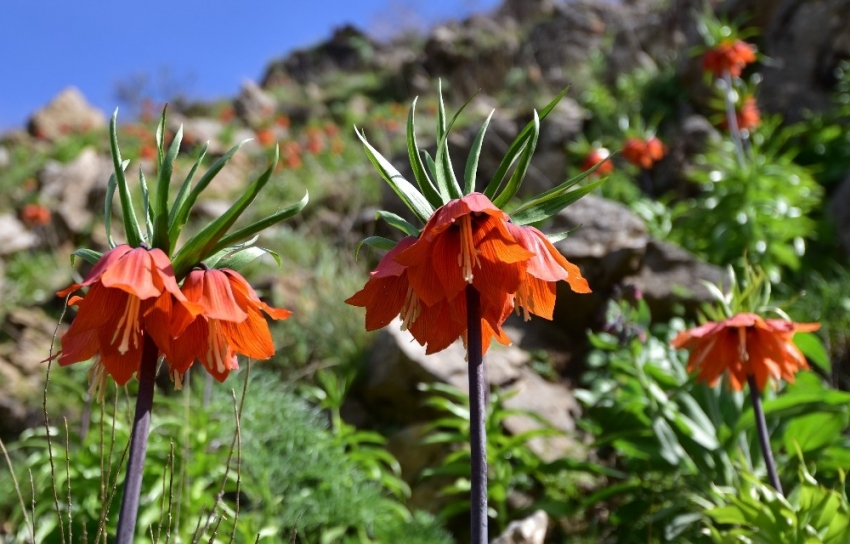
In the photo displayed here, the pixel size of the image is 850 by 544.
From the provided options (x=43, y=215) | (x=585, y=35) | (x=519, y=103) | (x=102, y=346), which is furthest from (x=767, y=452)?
(x=585, y=35)

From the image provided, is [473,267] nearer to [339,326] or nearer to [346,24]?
[339,326]

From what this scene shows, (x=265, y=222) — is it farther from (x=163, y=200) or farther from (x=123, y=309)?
(x=123, y=309)

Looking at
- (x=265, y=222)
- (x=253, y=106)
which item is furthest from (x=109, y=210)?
(x=253, y=106)

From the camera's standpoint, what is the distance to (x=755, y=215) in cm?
541

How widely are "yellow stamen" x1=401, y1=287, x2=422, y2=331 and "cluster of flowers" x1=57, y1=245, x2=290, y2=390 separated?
0.21 meters

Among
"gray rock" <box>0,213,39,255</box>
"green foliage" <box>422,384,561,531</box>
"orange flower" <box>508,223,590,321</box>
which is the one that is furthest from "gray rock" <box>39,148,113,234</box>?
"orange flower" <box>508,223,590,321</box>

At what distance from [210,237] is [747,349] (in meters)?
1.74

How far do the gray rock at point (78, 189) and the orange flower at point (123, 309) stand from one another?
8.83 m

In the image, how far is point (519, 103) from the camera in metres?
12.2

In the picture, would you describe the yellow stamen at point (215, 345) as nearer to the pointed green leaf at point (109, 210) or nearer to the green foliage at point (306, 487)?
the pointed green leaf at point (109, 210)

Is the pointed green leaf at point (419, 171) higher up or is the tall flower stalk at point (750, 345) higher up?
the pointed green leaf at point (419, 171)

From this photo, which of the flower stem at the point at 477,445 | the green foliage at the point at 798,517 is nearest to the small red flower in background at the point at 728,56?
the green foliage at the point at 798,517

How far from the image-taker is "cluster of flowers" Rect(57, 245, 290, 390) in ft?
3.24

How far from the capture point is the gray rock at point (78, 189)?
31.4ft
